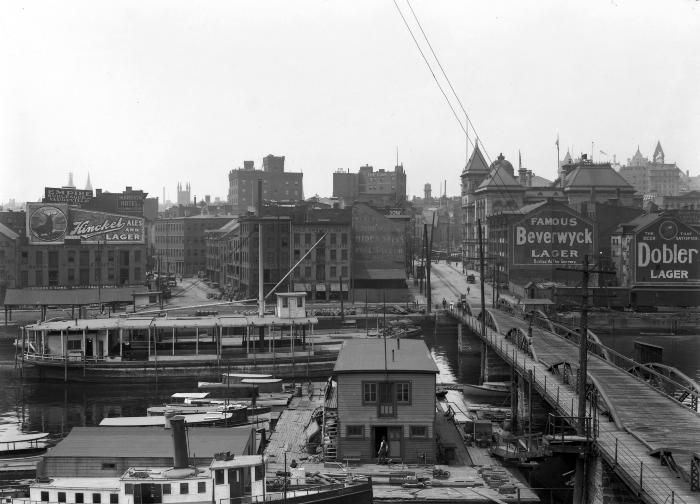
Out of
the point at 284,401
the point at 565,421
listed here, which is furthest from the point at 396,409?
the point at 284,401

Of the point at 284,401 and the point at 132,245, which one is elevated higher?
the point at 132,245

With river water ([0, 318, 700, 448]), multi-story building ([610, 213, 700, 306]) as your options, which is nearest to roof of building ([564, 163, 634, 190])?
multi-story building ([610, 213, 700, 306])

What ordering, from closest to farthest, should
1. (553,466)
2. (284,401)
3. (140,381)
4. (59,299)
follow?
(553,466), (284,401), (140,381), (59,299)

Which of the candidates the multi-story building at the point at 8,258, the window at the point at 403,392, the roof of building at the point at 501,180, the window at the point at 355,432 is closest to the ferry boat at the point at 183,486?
the window at the point at 355,432

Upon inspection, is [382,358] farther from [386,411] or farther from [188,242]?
[188,242]

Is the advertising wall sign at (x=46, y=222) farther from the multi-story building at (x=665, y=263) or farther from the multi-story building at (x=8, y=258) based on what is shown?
the multi-story building at (x=665, y=263)

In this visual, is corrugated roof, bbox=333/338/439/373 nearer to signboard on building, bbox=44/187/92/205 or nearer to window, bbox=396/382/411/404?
window, bbox=396/382/411/404

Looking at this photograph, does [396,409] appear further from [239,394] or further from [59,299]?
[59,299]
